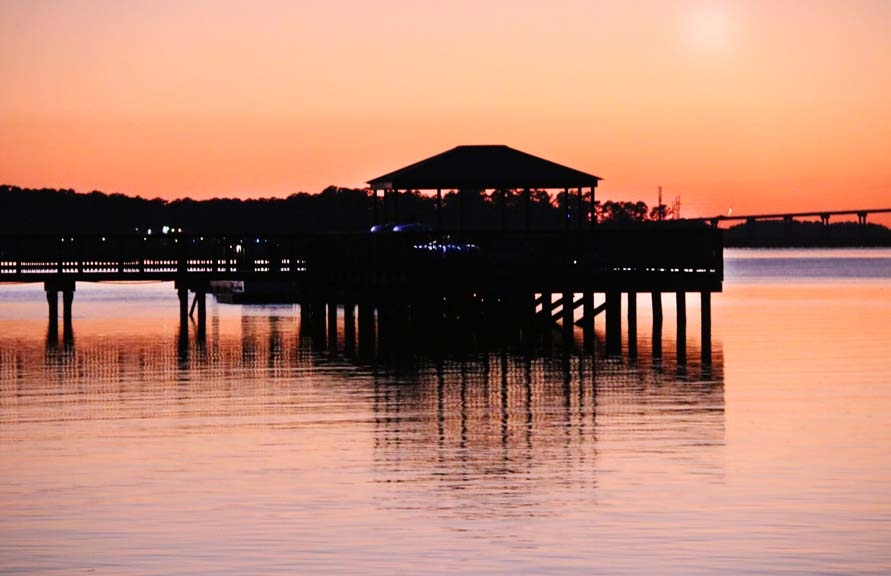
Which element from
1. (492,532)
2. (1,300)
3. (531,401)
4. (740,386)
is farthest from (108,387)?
(1,300)

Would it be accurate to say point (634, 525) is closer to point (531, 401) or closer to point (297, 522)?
point (297, 522)

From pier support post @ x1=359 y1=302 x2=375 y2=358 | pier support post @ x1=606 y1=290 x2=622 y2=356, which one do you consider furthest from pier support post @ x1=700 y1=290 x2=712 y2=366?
pier support post @ x1=359 y1=302 x2=375 y2=358

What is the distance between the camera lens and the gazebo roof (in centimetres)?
4984

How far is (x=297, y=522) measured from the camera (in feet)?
59.3

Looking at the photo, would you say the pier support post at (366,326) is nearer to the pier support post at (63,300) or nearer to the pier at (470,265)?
the pier at (470,265)

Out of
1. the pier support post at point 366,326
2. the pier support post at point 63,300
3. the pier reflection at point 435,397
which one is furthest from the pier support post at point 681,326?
the pier support post at point 63,300

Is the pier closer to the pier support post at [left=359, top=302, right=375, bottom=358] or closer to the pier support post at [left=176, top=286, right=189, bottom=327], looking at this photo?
the pier support post at [left=359, top=302, right=375, bottom=358]

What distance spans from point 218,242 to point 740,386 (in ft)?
83.1

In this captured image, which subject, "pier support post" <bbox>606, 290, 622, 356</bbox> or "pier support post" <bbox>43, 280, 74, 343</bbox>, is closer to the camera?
"pier support post" <bbox>606, 290, 622, 356</bbox>

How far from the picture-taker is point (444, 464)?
21.9 meters

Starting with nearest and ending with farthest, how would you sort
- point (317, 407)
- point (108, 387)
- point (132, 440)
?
point (132, 440)
point (317, 407)
point (108, 387)

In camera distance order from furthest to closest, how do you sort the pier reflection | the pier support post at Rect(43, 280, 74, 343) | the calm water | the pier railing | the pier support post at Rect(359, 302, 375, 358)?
the pier support post at Rect(43, 280, 74, 343), the pier support post at Rect(359, 302, 375, 358), the pier railing, the pier reflection, the calm water

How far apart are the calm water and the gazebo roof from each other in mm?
9365

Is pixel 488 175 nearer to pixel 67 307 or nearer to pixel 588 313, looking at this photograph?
pixel 588 313
